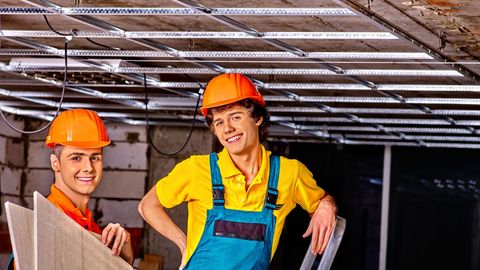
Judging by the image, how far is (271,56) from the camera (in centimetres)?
674

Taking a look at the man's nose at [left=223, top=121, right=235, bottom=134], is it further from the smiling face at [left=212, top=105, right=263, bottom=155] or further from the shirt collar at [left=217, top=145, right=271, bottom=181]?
the shirt collar at [left=217, top=145, right=271, bottom=181]

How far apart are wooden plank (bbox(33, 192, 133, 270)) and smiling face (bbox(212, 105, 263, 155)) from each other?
2.02 feet

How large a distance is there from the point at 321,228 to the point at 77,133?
1203mm

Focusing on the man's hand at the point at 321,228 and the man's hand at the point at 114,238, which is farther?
the man's hand at the point at 114,238

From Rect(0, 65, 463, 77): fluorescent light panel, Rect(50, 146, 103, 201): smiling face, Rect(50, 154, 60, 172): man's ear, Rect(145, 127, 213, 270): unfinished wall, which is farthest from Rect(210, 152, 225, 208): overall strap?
Rect(145, 127, 213, 270): unfinished wall

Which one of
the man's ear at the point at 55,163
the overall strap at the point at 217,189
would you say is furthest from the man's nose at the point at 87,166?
the overall strap at the point at 217,189

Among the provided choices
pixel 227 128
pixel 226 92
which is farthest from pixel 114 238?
pixel 226 92

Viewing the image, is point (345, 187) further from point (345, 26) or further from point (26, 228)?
point (26, 228)

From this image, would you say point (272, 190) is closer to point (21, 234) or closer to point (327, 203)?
point (327, 203)

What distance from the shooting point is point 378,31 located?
6.15 meters

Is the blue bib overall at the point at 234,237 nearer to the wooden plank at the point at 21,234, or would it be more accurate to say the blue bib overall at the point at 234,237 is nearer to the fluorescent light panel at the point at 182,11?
the wooden plank at the point at 21,234

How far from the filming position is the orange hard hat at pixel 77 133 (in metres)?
4.48

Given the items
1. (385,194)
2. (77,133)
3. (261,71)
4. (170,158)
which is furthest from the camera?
(385,194)

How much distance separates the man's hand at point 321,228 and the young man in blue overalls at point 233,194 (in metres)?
0.15
